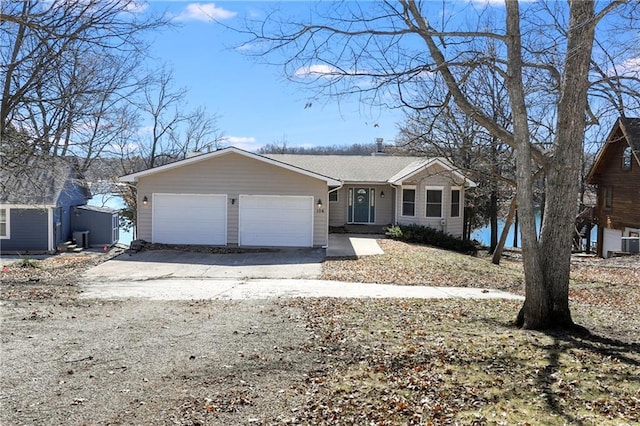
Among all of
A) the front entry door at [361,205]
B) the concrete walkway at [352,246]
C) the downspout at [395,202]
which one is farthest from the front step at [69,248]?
the downspout at [395,202]

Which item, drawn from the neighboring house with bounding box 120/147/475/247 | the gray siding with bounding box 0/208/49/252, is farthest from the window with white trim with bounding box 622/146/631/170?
the gray siding with bounding box 0/208/49/252

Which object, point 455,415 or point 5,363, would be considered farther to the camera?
point 5,363

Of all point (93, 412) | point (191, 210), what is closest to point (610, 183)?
point (191, 210)

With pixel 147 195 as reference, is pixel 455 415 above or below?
below

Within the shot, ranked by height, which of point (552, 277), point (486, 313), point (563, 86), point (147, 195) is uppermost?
point (563, 86)

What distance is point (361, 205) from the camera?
1021 inches

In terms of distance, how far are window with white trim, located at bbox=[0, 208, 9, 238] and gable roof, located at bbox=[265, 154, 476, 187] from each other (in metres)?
12.4

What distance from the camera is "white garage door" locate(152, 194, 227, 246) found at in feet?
63.3

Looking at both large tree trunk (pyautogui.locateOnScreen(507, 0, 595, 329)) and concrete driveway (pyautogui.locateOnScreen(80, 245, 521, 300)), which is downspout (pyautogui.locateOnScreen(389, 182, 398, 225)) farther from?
large tree trunk (pyautogui.locateOnScreen(507, 0, 595, 329))

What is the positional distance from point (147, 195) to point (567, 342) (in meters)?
16.2

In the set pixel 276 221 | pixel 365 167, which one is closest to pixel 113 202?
pixel 365 167

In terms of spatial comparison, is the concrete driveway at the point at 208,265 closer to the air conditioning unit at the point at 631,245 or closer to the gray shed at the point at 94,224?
the gray shed at the point at 94,224

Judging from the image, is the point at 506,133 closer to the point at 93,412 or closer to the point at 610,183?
the point at 93,412

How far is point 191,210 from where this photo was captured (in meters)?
19.3
